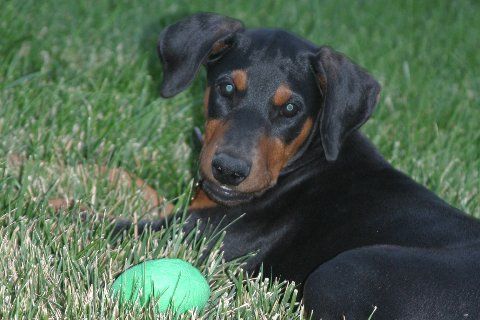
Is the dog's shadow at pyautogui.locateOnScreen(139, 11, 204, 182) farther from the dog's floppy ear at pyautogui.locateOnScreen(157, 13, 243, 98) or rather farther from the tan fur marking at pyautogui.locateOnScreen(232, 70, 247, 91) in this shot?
the tan fur marking at pyautogui.locateOnScreen(232, 70, 247, 91)

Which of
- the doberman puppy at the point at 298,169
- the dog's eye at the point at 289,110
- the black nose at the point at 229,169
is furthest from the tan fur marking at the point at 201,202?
the dog's eye at the point at 289,110

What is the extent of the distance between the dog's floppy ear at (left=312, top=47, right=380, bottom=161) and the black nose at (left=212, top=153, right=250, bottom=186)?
1.47ft

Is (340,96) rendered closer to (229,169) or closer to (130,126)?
(229,169)

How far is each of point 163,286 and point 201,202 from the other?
3.32 ft

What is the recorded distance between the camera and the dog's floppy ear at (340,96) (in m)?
4.30

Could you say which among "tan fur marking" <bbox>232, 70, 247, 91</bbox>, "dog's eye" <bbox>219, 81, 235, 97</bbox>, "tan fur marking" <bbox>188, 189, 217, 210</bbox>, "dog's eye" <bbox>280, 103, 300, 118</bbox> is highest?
"tan fur marking" <bbox>232, 70, 247, 91</bbox>

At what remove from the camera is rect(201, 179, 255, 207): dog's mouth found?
4.37 meters

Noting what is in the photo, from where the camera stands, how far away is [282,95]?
4.29 metres

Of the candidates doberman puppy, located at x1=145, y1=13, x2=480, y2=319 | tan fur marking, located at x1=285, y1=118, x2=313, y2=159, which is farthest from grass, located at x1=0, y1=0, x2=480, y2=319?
tan fur marking, located at x1=285, y1=118, x2=313, y2=159

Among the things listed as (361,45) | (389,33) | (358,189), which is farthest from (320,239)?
(389,33)

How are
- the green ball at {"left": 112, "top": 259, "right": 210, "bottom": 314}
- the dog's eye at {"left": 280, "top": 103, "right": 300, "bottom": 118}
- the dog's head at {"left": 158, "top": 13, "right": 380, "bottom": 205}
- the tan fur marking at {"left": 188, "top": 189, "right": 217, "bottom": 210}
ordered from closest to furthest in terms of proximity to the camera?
the green ball at {"left": 112, "top": 259, "right": 210, "bottom": 314}, the dog's head at {"left": 158, "top": 13, "right": 380, "bottom": 205}, the dog's eye at {"left": 280, "top": 103, "right": 300, "bottom": 118}, the tan fur marking at {"left": 188, "top": 189, "right": 217, "bottom": 210}

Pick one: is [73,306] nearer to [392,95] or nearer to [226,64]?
[226,64]

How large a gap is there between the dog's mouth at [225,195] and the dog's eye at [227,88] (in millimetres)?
448

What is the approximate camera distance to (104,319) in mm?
3484
